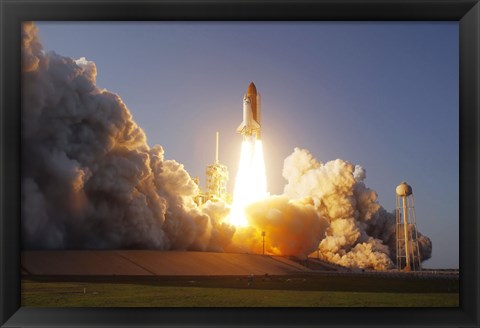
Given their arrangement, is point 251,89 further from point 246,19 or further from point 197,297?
point 246,19

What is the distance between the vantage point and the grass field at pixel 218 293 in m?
22.6

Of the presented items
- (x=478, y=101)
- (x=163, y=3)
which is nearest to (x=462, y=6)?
(x=478, y=101)

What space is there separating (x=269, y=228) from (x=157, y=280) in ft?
53.9

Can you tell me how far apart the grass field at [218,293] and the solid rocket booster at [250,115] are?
1462 cm

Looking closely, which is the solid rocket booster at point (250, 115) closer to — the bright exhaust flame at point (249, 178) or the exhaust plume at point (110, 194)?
the bright exhaust flame at point (249, 178)

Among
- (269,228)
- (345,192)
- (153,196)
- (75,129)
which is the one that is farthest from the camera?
(345,192)

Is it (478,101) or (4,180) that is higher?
(478,101)

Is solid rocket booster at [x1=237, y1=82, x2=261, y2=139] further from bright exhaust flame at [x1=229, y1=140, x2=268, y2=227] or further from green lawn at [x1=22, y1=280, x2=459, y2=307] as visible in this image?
green lawn at [x1=22, y1=280, x2=459, y2=307]

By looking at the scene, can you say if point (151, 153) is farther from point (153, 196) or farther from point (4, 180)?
point (4, 180)

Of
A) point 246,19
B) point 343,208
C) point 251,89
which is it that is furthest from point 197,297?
point 343,208

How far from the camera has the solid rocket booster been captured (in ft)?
144

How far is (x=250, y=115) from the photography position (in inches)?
1734

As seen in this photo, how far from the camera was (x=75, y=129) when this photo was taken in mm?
31891

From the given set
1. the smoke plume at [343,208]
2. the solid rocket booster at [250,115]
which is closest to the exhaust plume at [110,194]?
the smoke plume at [343,208]
